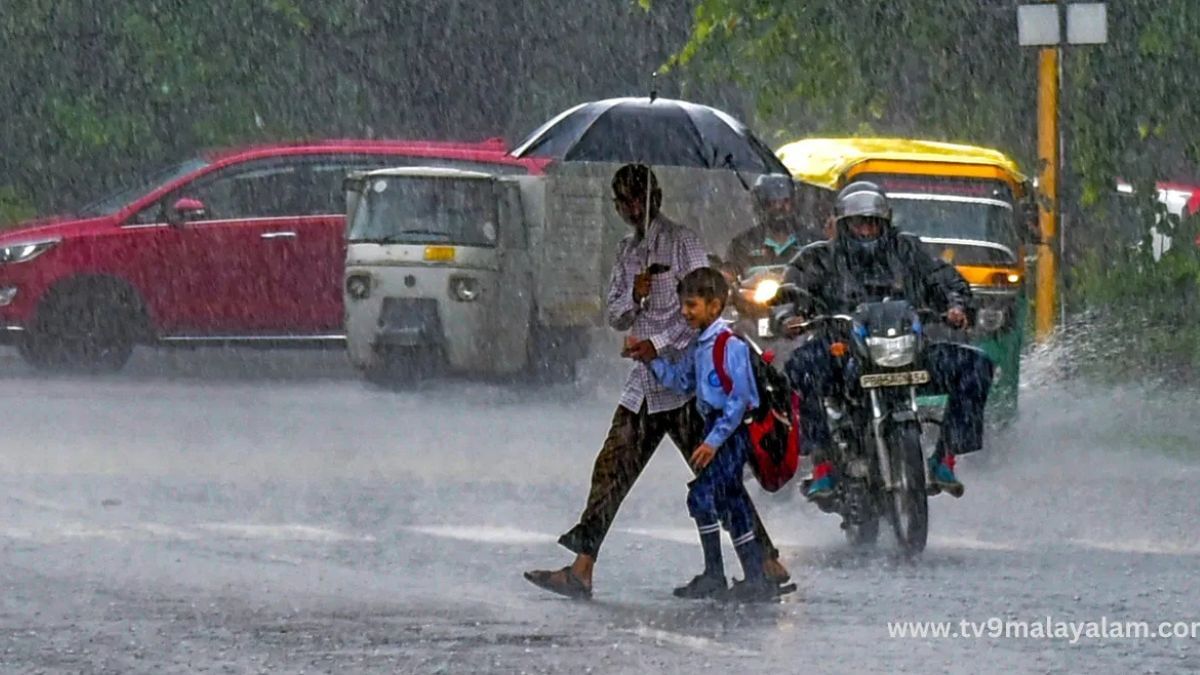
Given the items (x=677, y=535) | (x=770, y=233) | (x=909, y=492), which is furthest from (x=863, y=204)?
(x=770, y=233)

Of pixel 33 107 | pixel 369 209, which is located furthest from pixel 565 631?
pixel 33 107

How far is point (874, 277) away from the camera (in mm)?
12164

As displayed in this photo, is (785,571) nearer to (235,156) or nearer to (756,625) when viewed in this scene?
(756,625)

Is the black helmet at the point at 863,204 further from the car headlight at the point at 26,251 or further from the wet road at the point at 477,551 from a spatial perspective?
the car headlight at the point at 26,251

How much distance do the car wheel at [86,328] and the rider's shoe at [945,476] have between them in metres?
9.83

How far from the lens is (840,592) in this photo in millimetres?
10375

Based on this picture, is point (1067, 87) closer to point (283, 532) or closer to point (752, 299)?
point (752, 299)

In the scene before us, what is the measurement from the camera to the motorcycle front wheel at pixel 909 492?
11.4m

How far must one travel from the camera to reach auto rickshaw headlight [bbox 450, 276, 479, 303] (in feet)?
65.2

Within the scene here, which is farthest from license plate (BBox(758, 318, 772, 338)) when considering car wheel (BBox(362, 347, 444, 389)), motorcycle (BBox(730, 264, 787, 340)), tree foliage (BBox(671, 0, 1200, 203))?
tree foliage (BBox(671, 0, 1200, 203))

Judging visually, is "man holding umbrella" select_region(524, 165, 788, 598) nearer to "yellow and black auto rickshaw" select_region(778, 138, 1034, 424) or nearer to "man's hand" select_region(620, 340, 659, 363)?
"man's hand" select_region(620, 340, 659, 363)

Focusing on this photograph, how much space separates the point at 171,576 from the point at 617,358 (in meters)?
12.7

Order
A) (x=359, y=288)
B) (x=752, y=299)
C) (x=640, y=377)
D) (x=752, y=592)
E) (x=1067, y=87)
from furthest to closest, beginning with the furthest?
(x=1067, y=87), (x=359, y=288), (x=752, y=299), (x=640, y=377), (x=752, y=592)

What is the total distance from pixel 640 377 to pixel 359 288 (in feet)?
31.1
